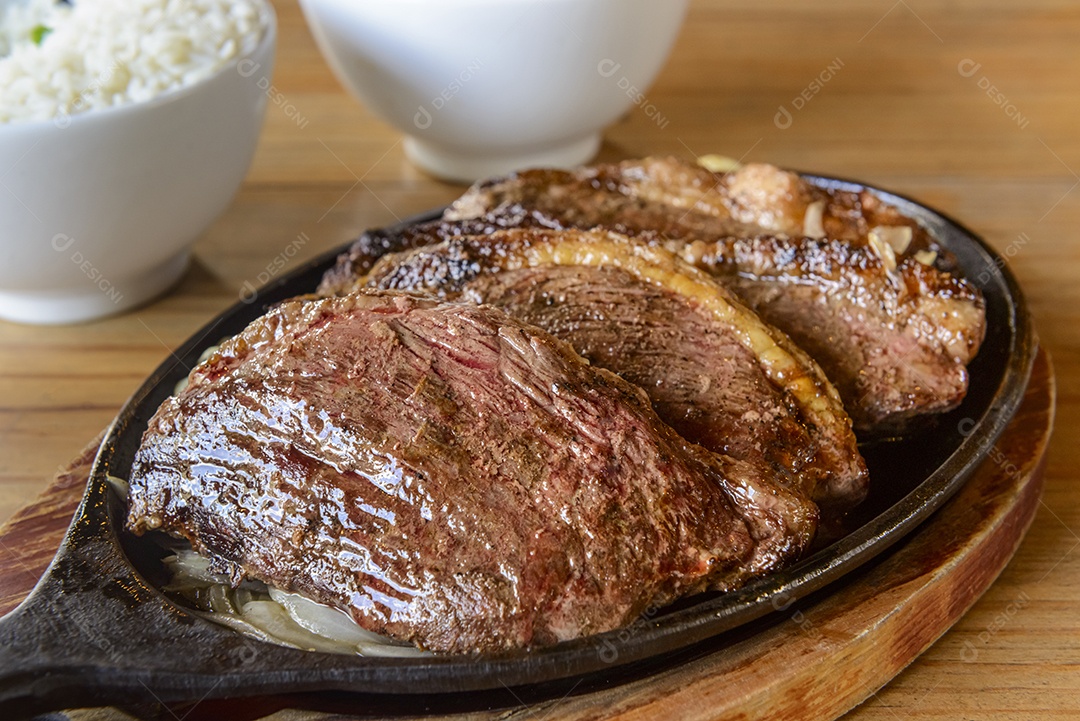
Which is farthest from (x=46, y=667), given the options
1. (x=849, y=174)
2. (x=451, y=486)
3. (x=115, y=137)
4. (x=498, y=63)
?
(x=849, y=174)

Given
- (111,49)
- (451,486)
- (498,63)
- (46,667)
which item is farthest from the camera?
(498,63)

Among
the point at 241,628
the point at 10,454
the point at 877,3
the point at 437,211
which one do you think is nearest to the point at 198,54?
the point at 437,211

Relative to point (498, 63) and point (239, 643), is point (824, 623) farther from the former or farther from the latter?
point (498, 63)

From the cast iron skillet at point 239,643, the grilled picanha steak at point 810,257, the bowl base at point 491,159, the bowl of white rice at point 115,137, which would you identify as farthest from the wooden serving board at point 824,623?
the bowl base at point 491,159

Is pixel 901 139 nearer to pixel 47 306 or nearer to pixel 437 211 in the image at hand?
pixel 437 211

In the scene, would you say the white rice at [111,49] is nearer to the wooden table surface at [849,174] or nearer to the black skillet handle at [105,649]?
the wooden table surface at [849,174]

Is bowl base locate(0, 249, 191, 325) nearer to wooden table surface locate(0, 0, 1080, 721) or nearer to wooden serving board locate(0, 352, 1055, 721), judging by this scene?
wooden table surface locate(0, 0, 1080, 721)
